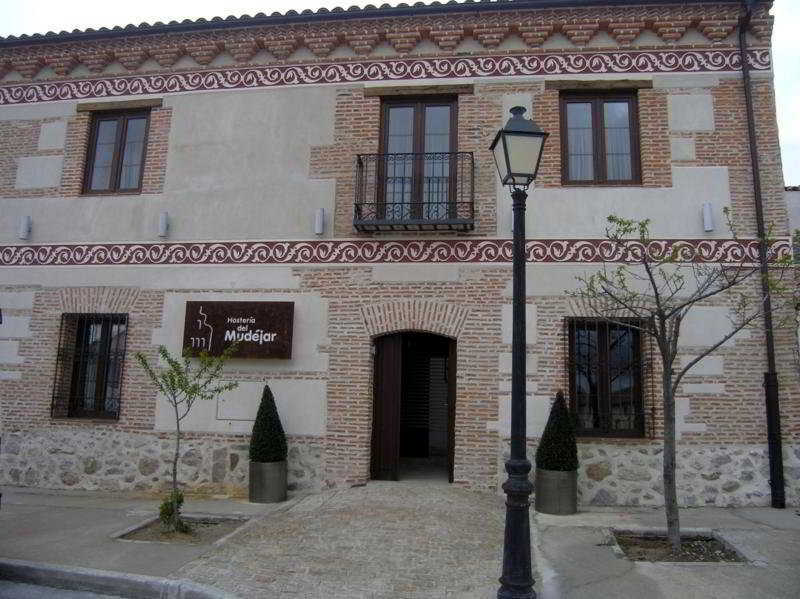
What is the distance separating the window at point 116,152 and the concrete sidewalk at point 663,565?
8053 mm

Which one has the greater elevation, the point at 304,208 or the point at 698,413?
the point at 304,208

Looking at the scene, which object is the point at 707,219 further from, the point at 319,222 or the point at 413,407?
the point at 413,407

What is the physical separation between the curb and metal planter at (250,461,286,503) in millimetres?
2737

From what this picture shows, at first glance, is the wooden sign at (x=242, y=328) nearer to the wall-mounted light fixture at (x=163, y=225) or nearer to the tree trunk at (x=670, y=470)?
the wall-mounted light fixture at (x=163, y=225)

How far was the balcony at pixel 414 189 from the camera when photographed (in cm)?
867

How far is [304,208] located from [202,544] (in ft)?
15.8

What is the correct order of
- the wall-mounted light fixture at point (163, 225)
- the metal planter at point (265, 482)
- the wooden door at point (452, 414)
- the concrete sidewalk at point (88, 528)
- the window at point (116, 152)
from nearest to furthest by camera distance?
the concrete sidewalk at point (88, 528) < the metal planter at point (265, 482) < the wooden door at point (452, 414) < the wall-mounted light fixture at point (163, 225) < the window at point (116, 152)

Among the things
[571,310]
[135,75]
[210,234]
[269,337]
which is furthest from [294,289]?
[135,75]

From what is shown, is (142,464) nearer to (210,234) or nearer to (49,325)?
(49,325)

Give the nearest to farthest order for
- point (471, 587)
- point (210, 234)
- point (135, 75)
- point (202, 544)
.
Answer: point (471, 587) < point (202, 544) < point (210, 234) < point (135, 75)

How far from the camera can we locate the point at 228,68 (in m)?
9.69

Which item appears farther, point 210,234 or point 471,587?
point 210,234

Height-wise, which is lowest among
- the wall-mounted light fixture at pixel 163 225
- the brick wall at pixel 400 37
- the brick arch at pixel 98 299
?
the brick arch at pixel 98 299

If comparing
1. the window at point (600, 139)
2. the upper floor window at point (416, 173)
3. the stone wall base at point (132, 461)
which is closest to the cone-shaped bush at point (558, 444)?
the upper floor window at point (416, 173)
